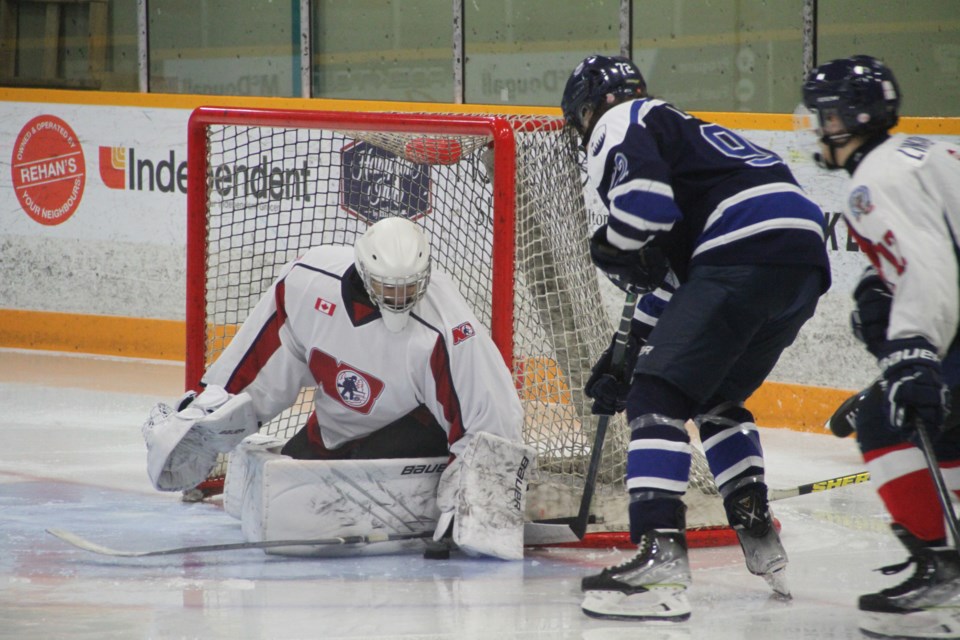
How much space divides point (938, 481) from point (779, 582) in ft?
1.72

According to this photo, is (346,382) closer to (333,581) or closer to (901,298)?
(333,581)

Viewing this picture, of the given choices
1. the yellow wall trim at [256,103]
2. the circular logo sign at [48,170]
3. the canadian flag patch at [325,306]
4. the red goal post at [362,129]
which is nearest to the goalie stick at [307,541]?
the red goal post at [362,129]

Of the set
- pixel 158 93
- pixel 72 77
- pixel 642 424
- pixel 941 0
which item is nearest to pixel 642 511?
pixel 642 424

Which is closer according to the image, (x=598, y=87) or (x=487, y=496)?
(x=598, y=87)

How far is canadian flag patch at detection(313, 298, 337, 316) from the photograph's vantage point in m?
3.55

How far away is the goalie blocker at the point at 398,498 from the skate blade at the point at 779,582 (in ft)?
2.03

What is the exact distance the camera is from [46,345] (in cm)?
700

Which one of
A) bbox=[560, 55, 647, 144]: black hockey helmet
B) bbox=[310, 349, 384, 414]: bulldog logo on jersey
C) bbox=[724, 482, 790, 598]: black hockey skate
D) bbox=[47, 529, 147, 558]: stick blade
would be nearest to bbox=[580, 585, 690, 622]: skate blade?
bbox=[724, 482, 790, 598]: black hockey skate

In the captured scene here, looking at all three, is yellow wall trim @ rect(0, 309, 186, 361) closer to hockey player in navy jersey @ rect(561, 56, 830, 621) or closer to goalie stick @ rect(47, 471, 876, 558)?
goalie stick @ rect(47, 471, 876, 558)

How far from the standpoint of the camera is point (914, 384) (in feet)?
8.55

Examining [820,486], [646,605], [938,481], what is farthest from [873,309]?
[820,486]

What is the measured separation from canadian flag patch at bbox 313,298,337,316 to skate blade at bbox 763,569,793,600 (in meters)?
1.19

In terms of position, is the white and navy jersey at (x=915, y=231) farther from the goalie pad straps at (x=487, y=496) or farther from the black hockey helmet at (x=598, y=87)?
the goalie pad straps at (x=487, y=496)

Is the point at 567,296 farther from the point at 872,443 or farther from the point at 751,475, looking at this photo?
the point at 872,443
